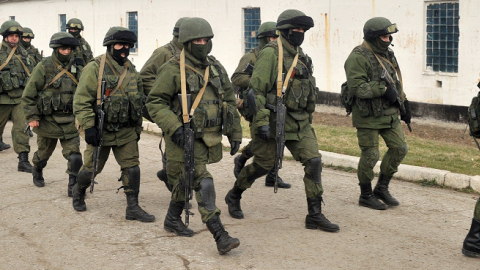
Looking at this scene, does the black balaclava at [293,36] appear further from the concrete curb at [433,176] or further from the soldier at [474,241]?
the concrete curb at [433,176]

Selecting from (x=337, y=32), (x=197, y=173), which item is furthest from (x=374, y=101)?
(x=337, y=32)

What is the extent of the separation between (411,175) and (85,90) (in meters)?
4.17

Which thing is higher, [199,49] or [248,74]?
[199,49]

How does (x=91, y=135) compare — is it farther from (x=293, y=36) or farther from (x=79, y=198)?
(x=293, y=36)

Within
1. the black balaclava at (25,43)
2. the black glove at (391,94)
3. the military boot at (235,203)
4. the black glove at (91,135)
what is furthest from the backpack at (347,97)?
the black balaclava at (25,43)

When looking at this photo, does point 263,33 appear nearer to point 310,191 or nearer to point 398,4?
point 310,191

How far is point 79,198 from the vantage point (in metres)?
7.09

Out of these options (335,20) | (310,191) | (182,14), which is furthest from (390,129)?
(182,14)

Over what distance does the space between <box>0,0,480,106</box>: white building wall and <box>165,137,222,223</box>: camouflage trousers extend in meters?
9.07

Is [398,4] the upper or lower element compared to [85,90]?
upper

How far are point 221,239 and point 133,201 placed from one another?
1562 millimetres

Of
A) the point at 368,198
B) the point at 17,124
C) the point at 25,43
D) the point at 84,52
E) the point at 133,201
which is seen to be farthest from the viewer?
the point at 25,43

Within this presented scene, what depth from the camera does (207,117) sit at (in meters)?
5.71

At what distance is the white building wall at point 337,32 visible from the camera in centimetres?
1349
